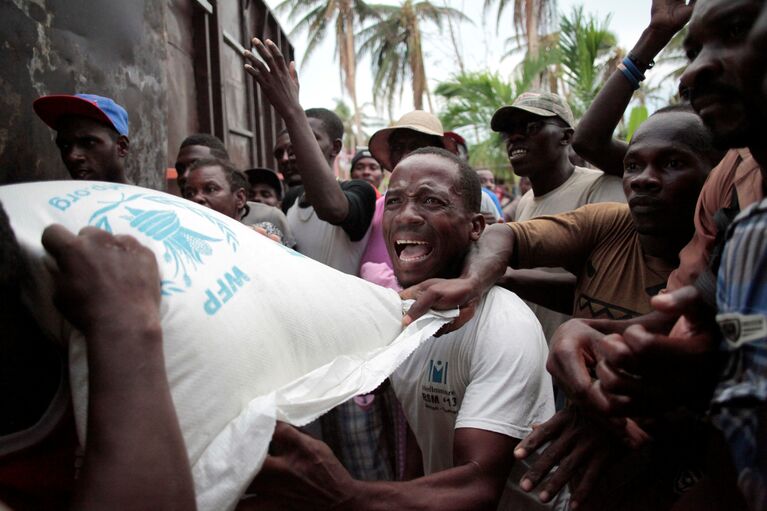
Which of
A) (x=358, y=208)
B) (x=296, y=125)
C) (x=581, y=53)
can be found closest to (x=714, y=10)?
(x=296, y=125)

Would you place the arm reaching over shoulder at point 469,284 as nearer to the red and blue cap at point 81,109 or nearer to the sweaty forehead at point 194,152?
the red and blue cap at point 81,109

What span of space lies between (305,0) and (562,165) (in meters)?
27.3

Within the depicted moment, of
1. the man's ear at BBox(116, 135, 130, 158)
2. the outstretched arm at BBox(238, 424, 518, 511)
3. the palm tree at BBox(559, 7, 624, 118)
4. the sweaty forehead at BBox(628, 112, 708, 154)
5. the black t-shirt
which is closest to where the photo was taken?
the outstretched arm at BBox(238, 424, 518, 511)

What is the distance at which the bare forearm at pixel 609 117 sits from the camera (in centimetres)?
239

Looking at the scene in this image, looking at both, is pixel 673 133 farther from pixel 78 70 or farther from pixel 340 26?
pixel 340 26

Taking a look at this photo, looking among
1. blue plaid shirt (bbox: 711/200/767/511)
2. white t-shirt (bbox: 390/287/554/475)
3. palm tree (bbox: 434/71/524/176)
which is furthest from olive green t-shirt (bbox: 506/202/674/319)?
palm tree (bbox: 434/71/524/176)

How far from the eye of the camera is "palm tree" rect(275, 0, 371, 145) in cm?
2631

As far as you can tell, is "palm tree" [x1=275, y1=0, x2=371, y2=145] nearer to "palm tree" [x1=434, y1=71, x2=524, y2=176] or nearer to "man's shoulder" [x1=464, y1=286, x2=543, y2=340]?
"palm tree" [x1=434, y1=71, x2=524, y2=176]

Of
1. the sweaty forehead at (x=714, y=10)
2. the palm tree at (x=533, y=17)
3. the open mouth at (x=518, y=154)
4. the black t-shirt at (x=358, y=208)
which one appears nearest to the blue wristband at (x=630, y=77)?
the open mouth at (x=518, y=154)

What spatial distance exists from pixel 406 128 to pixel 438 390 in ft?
6.93

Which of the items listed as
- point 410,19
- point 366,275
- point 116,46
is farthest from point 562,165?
point 410,19

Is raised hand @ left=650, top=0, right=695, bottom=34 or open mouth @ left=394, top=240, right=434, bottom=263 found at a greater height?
raised hand @ left=650, top=0, right=695, bottom=34

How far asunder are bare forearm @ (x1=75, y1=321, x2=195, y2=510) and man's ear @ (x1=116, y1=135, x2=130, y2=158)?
178 centimetres

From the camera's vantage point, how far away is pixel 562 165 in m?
3.13
